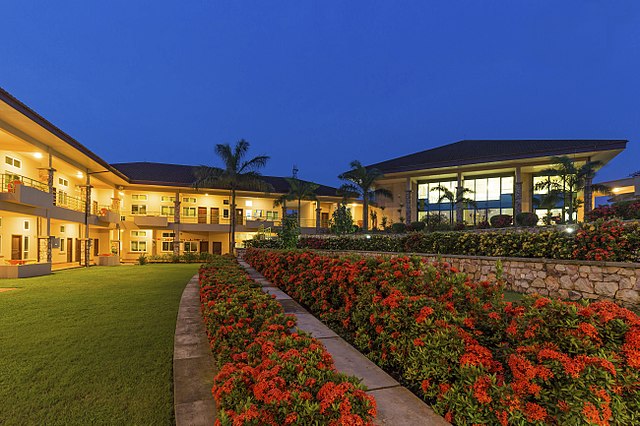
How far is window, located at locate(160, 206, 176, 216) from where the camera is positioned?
32.1 m

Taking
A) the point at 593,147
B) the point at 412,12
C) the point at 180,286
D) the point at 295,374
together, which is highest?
the point at 412,12

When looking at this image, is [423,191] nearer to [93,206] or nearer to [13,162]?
[93,206]

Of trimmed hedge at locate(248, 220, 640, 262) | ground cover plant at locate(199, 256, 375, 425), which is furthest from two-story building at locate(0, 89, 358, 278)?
trimmed hedge at locate(248, 220, 640, 262)

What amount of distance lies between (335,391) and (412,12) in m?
168

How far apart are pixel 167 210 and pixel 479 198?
1237 inches

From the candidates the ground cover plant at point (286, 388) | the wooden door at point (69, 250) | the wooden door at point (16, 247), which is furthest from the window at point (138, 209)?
the ground cover plant at point (286, 388)

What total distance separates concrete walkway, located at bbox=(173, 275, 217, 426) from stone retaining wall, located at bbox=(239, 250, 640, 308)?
3.96 m

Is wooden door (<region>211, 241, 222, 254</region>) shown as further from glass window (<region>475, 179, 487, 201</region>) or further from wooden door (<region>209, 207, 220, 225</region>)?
glass window (<region>475, 179, 487, 201</region>)

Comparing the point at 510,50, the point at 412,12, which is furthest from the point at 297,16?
the point at 510,50

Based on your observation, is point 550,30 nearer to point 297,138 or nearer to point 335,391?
point 297,138

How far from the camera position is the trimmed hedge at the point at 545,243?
6926mm

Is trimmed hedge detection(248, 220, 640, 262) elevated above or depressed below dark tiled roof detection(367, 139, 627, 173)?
below

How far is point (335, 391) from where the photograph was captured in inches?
86.5

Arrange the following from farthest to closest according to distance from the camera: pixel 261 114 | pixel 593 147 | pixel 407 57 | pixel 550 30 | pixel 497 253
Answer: pixel 261 114 < pixel 407 57 < pixel 550 30 < pixel 593 147 < pixel 497 253
